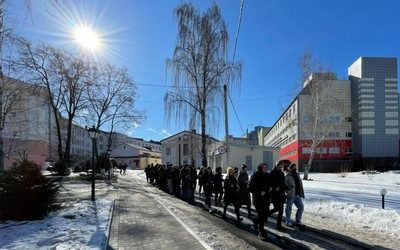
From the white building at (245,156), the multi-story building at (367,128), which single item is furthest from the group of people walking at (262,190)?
the multi-story building at (367,128)

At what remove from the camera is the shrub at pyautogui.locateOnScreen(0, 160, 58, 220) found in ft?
41.9

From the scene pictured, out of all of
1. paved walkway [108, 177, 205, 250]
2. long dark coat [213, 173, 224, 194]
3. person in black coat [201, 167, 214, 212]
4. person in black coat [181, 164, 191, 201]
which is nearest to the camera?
paved walkway [108, 177, 205, 250]

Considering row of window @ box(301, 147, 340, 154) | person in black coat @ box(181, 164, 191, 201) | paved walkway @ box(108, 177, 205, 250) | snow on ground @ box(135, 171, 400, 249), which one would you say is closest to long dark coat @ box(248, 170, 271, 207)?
snow on ground @ box(135, 171, 400, 249)

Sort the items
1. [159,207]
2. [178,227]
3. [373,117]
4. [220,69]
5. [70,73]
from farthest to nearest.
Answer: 1. [373,117]
2. [70,73]
3. [220,69]
4. [159,207]
5. [178,227]

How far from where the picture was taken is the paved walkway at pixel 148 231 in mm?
9672

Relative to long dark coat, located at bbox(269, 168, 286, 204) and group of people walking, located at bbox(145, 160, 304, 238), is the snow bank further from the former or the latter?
long dark coat, located at bbox(269, 168, 286, 204)

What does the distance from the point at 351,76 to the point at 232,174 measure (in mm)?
61783

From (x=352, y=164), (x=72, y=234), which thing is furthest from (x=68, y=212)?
(x=352, y=164)

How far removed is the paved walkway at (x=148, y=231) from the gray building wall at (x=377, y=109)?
5742 centimetres

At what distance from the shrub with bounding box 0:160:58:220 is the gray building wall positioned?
60672 mm

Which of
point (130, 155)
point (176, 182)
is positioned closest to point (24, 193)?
point (176, 182)

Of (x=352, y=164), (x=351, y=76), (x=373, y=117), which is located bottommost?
(x=352, y=164)

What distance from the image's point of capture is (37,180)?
13.3 metres

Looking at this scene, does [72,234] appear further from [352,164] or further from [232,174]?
[352,164]
